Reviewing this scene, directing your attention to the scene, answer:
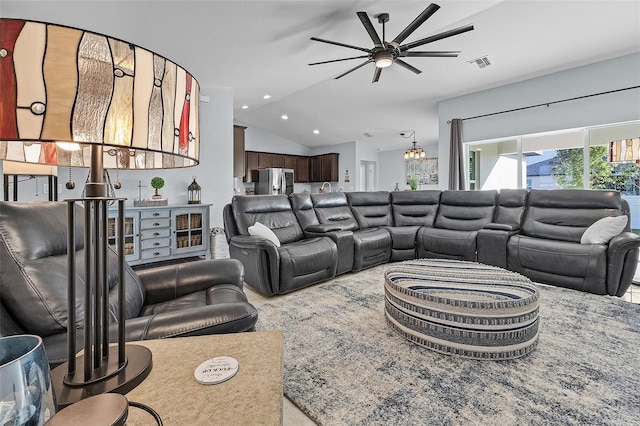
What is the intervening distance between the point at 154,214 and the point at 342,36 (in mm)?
3415

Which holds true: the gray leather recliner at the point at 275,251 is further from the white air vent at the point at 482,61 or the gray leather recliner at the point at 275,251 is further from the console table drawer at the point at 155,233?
the white air vent at the point at 482,61

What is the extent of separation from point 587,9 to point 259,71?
3821mm

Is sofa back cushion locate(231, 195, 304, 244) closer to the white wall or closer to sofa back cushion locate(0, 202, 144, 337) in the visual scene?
sofa back cushion locate(0, 202, 144, 337)

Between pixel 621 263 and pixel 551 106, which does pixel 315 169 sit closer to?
pixel 551 106

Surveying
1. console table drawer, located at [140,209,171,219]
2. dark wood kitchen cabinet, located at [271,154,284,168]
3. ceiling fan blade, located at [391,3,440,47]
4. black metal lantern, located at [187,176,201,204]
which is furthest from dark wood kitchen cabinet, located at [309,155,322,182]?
ceiling fan blade, located at [391,3,440,47]

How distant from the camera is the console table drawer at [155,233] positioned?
4.09 metres

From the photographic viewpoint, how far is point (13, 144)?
757mm

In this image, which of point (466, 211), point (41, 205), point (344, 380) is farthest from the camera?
point (466, 211)

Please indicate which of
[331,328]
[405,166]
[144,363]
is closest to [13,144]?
[144,363]

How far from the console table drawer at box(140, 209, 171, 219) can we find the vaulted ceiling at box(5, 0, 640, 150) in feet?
6.39

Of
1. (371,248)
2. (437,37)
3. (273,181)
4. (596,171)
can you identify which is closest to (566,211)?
(596,171)

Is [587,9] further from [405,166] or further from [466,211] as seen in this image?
[405,166]

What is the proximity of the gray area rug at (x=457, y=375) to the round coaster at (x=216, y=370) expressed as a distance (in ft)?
2.68

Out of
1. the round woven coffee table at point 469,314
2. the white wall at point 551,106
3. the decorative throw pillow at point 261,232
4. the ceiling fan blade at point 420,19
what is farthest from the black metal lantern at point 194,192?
the white wall at point 551,106
